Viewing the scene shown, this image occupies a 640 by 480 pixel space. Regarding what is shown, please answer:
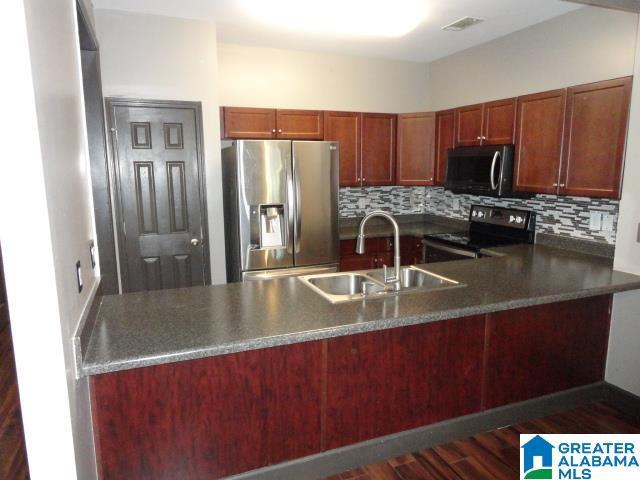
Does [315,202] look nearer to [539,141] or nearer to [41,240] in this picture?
[539,141]

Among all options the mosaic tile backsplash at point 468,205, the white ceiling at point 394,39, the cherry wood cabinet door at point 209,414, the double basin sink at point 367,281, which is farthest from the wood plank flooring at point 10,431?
the mosaic tile backsplash at point 468,205

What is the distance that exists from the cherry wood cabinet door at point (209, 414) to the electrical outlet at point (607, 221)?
2329 mm

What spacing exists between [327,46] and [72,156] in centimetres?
299

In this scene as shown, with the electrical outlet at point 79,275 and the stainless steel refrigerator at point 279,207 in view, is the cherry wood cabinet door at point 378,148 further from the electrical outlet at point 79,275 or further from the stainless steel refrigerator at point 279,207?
the electrical outlet at point 79,275

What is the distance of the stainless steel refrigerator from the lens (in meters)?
3.21

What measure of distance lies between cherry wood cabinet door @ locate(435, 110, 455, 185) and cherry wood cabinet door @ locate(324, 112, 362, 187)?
78 centimetres

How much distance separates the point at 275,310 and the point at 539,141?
2.39m

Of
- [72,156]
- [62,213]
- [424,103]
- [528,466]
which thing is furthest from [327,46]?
[528,466]

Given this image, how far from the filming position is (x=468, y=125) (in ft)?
12.1

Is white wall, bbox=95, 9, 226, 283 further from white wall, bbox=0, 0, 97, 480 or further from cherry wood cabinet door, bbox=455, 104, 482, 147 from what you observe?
cherry wood cabinet door, bbox=455, 104, 482, 147

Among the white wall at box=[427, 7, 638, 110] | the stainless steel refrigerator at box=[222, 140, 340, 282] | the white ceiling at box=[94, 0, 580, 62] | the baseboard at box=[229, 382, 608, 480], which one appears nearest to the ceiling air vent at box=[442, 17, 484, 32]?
the white ceiling at box=[94, 0, 580, 62]

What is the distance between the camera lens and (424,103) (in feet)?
15.0

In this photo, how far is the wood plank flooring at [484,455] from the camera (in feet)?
6.37

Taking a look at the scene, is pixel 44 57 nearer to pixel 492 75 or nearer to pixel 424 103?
pixel 492 75
